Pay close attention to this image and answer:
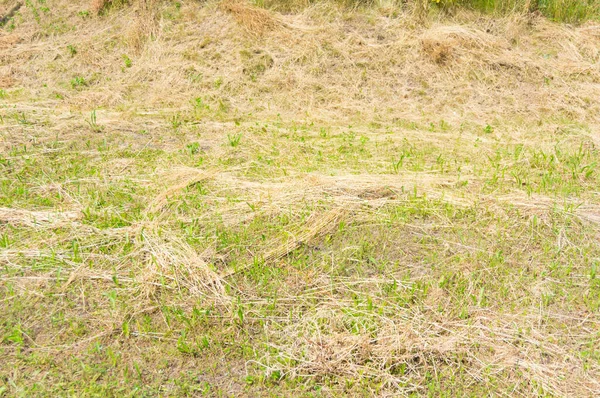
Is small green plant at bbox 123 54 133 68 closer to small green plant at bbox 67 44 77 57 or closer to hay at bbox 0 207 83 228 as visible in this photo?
small green plant at bbox 67 44 77 57

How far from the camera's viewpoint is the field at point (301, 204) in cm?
310

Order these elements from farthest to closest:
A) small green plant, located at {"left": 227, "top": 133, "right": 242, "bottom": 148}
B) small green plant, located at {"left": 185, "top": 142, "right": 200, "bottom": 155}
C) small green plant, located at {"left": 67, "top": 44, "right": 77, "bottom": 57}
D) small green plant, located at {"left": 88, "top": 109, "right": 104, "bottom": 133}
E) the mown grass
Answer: small green plant, located at {"left": 67, "top": 44, "right": 77, "bottom": 57}, the mown grass, small green plant, located at {"left": 88, "top": 109, "right": 104, "bottom": 133}, small green plant, located at {"left": 227, "top": 133, "right": 242, "bottom": 148}, small green plant, located at {"left": 185, "top": 142, "right": 200, "bottom": 155}

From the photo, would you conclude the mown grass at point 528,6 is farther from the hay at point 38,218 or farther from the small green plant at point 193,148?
the hay at point 38,218

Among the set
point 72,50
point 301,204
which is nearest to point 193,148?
point 301,204

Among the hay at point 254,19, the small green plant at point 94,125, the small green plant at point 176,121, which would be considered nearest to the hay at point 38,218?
the small green plant at point 94,125

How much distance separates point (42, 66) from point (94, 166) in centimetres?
303

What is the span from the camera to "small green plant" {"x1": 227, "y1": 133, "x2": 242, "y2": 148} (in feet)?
17.8

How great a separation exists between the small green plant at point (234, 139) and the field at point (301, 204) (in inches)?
1.5

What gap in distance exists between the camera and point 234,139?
5543 mm

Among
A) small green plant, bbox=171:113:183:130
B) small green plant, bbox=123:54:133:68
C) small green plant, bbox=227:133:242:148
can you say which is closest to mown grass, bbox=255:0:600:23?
small green plant, bbox=123:54:133:68

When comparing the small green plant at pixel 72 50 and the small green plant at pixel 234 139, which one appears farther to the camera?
the small green plant at pixel 72 50

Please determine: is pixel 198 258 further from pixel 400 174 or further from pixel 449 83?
pixel 449 83

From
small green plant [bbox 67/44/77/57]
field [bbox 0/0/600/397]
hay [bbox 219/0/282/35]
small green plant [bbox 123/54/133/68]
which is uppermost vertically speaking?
hay [bbox 219/0/282/35]

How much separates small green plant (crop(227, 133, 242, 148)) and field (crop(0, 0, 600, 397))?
0.12ft
